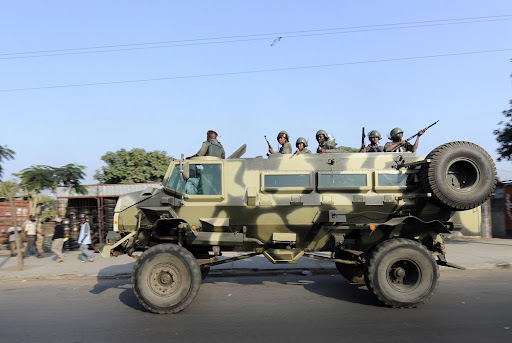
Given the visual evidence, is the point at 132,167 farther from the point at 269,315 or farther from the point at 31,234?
the point at 269,315

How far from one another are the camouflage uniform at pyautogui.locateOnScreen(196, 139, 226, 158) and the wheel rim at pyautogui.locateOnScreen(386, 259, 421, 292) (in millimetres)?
3712

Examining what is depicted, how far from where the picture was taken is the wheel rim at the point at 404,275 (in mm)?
5988

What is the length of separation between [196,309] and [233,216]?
1641mm

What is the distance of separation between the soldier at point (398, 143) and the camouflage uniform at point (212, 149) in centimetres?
330

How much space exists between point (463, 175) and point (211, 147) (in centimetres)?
449

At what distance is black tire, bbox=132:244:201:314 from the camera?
233 inches

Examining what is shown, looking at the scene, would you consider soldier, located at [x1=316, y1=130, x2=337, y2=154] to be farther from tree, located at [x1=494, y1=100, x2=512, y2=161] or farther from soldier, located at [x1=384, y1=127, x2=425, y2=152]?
tree, located at [x1=494, y1=100, x2=512, y2=161]

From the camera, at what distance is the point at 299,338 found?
4.64m

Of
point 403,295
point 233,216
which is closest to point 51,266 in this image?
point 233,216

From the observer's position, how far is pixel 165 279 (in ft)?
19.8

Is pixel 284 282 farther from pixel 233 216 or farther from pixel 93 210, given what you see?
pixel 93 210

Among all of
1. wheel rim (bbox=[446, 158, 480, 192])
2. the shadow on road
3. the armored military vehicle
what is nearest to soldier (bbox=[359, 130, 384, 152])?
the armored military vehicle

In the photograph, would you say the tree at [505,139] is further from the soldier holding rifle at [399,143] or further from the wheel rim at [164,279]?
the wheel rim at [164,279]

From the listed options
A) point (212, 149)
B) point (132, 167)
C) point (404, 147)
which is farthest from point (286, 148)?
point (132, 167)
